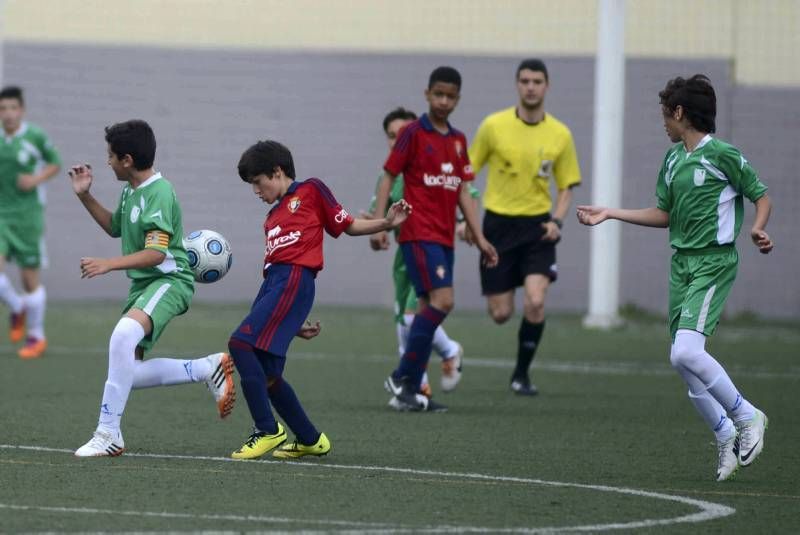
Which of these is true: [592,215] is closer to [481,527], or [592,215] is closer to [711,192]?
[711,192]

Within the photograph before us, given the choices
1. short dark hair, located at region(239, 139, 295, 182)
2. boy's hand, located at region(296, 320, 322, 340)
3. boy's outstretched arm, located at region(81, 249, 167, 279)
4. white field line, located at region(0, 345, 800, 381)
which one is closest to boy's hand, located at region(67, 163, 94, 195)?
boy's outstretched arm, located at region(81, 249, 167, 279)

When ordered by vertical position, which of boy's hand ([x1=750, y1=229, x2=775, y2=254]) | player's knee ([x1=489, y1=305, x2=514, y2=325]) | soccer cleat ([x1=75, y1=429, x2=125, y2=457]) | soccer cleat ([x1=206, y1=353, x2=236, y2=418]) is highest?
boy's hand ([x1=750, y1=229, x2=775, y2=254])

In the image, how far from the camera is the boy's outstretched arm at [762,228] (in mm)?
6977

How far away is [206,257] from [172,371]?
61 centimetres

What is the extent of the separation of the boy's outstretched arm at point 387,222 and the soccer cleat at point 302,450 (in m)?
0.99

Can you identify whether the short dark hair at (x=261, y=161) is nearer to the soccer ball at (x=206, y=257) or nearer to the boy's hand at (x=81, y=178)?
the soccer ball at (x=206, y=257)

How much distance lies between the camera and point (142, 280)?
764 cm

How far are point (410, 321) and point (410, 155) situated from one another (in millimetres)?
1637

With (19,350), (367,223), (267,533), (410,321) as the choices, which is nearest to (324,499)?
(267,533)

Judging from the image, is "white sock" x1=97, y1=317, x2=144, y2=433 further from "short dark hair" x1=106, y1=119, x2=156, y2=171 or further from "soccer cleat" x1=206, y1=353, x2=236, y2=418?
"short dark hair" x1=106, y1=119, x2=156, y2=171

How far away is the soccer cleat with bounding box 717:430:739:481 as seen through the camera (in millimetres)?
7090

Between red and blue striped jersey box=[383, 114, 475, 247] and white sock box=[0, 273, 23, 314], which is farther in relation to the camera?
white sock box=[0, 273, 23, 314]

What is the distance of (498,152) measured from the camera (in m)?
11.2

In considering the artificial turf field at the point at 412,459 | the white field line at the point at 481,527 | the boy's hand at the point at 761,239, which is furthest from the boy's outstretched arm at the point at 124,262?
the boy's hand at the point at 761,239
